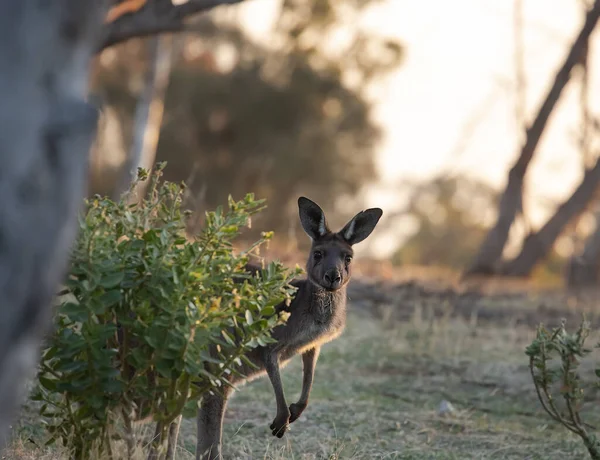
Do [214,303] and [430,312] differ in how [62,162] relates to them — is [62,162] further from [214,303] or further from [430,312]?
[430,312]

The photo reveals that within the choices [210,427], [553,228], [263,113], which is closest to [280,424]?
[210,427]

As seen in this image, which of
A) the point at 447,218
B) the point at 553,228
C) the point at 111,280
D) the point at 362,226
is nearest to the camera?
the point at 111,280

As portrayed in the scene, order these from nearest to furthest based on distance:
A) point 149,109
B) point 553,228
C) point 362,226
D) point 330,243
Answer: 1. point 330,243
2. point 362,226
3. point 553,228
4. point 149,109

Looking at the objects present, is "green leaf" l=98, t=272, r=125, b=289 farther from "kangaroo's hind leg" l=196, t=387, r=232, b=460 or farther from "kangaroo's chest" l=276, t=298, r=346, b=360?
"kangaroo's chest" l=276, t=298, r=346, b=360

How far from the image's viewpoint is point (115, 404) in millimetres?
4273

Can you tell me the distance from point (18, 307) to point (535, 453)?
446 centimetres

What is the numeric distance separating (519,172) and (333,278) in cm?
1145

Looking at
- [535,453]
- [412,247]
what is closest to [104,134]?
[412,247]

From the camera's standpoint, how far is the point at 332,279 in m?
5.68

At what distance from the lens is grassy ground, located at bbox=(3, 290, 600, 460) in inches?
242

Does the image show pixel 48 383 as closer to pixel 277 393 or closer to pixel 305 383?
pixel 277 393

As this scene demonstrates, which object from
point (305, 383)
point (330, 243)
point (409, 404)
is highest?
point (330, 243)

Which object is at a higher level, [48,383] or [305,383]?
[48,383]

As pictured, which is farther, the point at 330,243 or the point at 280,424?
the point at 330,243
